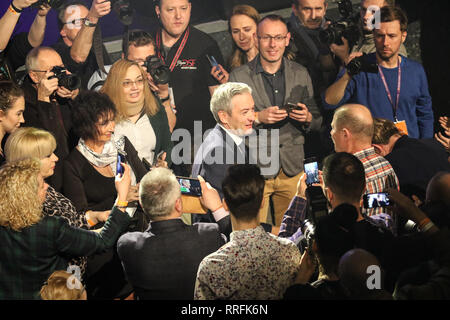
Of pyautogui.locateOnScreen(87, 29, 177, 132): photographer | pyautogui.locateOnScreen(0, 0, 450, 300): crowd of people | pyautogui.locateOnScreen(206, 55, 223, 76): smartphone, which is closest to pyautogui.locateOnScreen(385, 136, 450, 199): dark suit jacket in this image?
pyautogui.locateOnScreen(0, 0, 450, 300): crowd of people

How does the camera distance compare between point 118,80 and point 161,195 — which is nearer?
point 161,195

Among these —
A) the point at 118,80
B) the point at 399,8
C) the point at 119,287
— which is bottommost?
the point at 119,287

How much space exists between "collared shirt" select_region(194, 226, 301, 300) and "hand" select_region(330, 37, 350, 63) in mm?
2470

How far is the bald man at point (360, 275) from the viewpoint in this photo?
2000 millimetres

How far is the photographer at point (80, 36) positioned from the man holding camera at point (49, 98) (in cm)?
18

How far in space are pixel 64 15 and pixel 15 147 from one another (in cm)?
175

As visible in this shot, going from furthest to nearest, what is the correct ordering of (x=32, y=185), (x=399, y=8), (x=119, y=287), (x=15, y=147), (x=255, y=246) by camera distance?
(x=399, y=8) → (x=119, y=287) → (x=15, y=147) → (x=32, y=185) → (x=255, y=246)

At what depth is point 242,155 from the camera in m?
3.96

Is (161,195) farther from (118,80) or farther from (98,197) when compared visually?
(118,80)

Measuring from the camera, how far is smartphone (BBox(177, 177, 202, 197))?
3.33m

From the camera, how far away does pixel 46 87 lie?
4.15m

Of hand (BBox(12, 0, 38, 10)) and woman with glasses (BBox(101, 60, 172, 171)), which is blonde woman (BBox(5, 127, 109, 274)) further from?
hand (BBox(12, 0, 38, 10))

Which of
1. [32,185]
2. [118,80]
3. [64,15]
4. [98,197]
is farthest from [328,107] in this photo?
[32,185]

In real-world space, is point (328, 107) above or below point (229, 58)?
below
